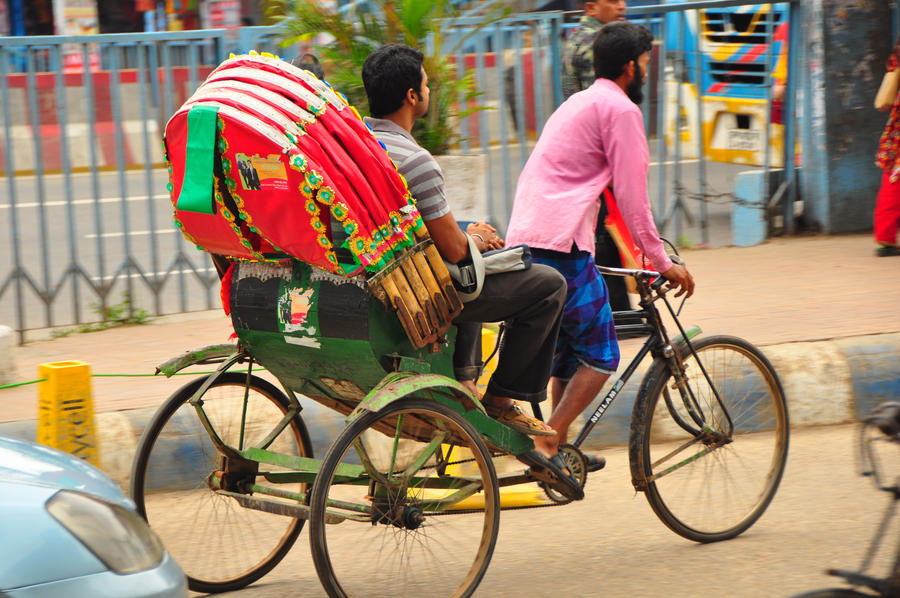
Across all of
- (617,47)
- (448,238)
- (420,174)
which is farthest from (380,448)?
(617,47)

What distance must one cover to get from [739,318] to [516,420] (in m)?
3.30

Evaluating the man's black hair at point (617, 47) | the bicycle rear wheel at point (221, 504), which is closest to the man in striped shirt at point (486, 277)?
the bicycle rear wheel at point (221, 504)

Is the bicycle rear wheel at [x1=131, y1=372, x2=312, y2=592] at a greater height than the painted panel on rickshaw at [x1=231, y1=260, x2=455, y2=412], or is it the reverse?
the painted panel on rickshaw at [x1=231, y1=260, x2=455, y2=412]

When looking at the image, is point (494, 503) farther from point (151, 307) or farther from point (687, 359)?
point (151, 307)

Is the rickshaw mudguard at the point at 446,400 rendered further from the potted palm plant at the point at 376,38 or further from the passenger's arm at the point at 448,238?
the potted palm plant at the point at 376,38

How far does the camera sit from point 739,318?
→ 6.77 m

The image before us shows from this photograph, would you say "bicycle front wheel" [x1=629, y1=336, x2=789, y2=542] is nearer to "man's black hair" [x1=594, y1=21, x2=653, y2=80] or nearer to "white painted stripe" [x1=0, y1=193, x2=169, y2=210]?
"man's black hair" [x1=594, y1=21, x2=653, y2=80]

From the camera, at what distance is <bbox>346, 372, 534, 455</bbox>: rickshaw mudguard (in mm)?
3291

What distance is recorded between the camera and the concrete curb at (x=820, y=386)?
5379mm

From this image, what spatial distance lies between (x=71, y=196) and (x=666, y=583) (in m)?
5.03

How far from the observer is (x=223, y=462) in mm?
3789

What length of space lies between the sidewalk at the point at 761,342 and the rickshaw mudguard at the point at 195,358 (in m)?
1.21

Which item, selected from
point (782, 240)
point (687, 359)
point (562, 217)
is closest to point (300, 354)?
point (562, 217)

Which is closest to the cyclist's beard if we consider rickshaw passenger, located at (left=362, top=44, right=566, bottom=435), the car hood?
rickshaw passenger, located at (left=362, top=44, right=566, bottom=435)
